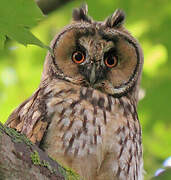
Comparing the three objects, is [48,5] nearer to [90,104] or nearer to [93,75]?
[93,75]

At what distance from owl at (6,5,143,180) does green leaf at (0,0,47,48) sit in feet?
4.37

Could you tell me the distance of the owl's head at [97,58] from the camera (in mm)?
3664

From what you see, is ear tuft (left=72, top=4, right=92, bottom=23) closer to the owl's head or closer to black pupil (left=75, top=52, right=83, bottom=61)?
the owl's head

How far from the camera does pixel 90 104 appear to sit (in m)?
3.41

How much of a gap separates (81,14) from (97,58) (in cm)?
63

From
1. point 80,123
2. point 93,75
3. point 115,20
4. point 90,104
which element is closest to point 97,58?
point 93,75

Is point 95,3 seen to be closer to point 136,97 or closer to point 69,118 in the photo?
point 136,97

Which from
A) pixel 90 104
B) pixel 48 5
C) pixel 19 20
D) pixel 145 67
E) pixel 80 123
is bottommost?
pixel 19 20

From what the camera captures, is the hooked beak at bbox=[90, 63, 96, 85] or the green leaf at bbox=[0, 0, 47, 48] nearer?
the green leaf at bbox=[0, 0, 47, 48]

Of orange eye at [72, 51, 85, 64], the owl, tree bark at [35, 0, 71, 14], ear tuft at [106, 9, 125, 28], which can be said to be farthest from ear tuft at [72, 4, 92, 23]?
tree bark at [35, 0, 71, 14]

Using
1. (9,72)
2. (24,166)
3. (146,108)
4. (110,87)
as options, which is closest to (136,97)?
(110,87)

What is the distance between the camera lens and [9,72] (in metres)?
4.99

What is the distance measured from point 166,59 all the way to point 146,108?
22.5 inches

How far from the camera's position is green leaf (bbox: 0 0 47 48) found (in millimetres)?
1858
